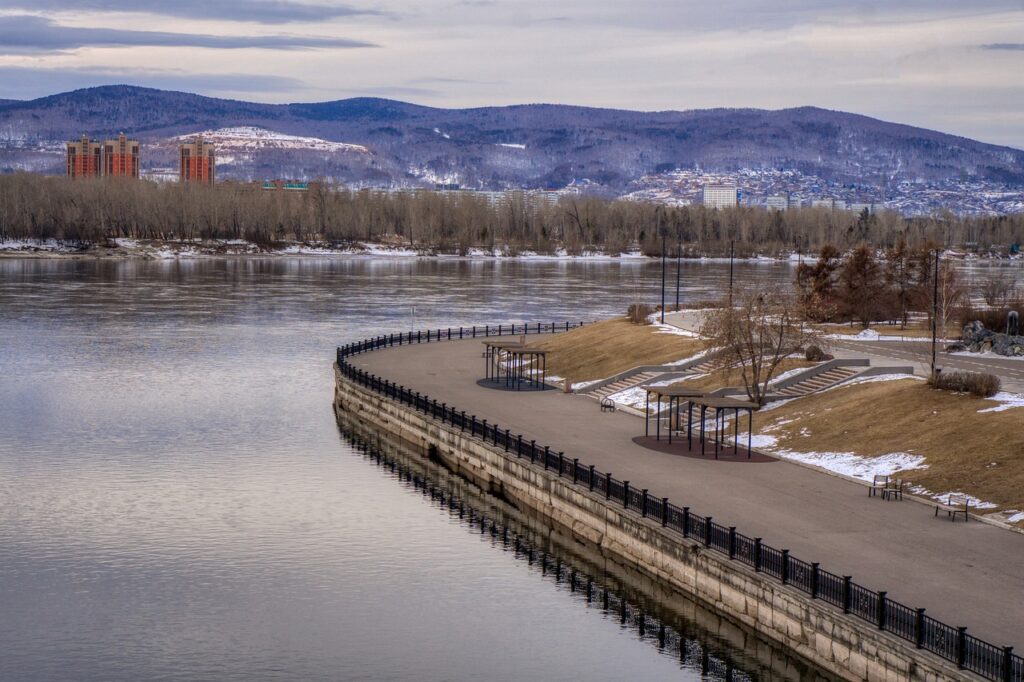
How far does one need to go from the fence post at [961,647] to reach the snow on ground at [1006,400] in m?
18.1

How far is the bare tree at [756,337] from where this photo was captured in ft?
156

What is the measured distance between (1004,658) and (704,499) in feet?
43.9

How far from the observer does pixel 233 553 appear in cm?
3356

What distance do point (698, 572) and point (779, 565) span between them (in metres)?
2.71

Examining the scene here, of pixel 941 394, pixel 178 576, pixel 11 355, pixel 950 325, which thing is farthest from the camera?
pixel 11 355

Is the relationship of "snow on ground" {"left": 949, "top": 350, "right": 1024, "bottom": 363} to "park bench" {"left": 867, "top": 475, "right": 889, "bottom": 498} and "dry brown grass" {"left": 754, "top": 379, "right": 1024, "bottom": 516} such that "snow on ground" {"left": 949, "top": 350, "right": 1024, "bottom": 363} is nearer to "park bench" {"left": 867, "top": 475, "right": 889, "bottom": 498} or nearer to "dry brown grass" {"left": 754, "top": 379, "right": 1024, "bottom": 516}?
"dry brown grass" {"left": 754, "top": 379, "right": 1024, "bottom": 516}

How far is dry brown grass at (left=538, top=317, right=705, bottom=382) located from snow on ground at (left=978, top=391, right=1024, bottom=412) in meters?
18.1

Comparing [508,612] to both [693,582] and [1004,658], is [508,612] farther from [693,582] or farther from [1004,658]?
[1004,658]

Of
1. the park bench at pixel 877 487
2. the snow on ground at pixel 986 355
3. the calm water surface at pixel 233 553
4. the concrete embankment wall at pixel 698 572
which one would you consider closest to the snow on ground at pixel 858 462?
the park bench at pixel 877 487

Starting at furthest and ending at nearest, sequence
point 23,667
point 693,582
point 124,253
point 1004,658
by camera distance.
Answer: point 124,253, point 693,582, point 23,667, point 1004,658

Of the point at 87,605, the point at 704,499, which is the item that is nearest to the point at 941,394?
the point at 704,499

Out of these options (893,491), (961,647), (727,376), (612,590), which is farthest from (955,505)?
(727,376)

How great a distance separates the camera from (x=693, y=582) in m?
29.0

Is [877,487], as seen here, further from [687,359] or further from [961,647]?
[687,359]
